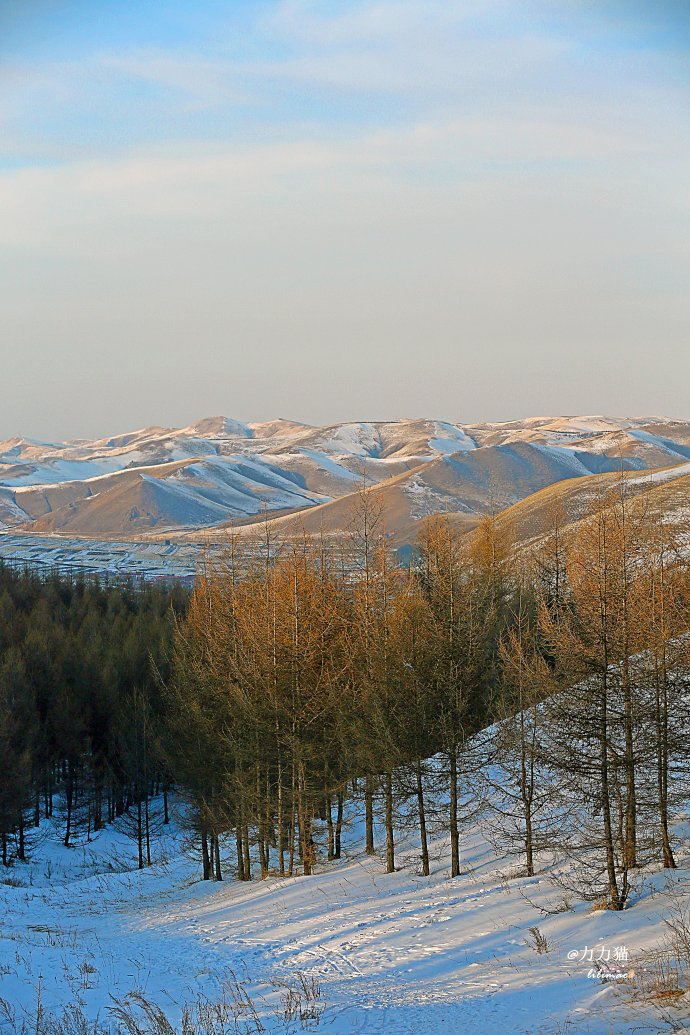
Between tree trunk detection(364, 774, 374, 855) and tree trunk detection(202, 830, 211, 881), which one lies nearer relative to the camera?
tree trunk detection(364, 774, 374, 855)

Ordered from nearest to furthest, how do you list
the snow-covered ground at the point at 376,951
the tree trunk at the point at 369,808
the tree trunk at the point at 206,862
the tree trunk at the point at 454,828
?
the snow-covered ground at the point at 376,951
the tree trunk at the point at 454,828
the tree trunk at the point at 369,808
the tree trunk at the point at 206,862

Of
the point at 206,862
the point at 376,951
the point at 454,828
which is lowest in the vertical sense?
the point at 206,862

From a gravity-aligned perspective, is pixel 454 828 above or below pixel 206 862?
above

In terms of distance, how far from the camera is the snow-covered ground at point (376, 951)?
461 inches

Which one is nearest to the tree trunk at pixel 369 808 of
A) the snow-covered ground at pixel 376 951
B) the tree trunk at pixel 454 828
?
the snow-covered ground at pixel 376 951

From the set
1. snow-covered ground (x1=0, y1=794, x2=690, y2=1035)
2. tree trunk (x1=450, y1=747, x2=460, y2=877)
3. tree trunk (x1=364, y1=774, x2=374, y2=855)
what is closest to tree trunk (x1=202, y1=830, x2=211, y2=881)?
snow-covered ground (x1=0, y1=794, x2=690, y2=1035)

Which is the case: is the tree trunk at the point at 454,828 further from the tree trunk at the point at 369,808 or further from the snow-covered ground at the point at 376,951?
the tree trunk at the point at 369,808

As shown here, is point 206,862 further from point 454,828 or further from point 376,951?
point 376,951

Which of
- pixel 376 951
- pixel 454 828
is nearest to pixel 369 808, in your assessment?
pixel 454 828

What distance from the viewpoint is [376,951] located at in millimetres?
15398

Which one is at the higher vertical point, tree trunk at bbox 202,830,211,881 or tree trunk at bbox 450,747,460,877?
tree trunk at bbox 450,747,460,877

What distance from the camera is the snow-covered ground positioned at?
11703mm

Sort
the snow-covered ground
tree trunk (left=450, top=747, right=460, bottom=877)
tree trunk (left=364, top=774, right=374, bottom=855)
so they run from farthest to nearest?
tree trunk (left=364, top=774, right=374, bottom=855)
tree trunk (left=450, top=747, right=460, bottom=877)
the snow-covered ground

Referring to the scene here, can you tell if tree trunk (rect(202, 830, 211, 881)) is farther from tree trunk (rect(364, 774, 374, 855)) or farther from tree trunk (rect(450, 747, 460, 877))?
tree trunk (rect(450, 747, 460, 877))
